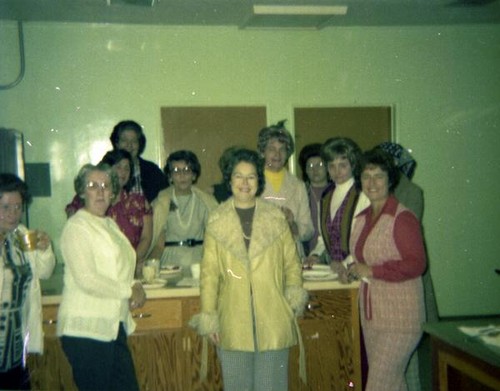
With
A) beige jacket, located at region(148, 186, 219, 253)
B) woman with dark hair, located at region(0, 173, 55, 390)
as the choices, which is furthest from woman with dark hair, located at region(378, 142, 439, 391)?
woman with dark hair, located at region(0, 173, 55, 390)

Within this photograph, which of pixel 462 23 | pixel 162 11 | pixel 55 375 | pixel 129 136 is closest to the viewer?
pixel 55 375

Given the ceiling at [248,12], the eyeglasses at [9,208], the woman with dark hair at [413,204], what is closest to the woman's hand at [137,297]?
the eyeglasses at [9,208]

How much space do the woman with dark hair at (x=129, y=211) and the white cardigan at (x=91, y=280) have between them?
0.72 meters

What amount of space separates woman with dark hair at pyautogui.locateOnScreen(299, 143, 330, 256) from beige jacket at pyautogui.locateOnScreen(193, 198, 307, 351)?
1.09 meters

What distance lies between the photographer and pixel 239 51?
489 centimetres

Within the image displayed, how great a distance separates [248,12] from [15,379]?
10.4 feet

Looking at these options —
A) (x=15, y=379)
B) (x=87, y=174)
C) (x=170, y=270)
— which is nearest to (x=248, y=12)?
(x=170, y=270)

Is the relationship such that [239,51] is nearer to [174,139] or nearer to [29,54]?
[174,139]

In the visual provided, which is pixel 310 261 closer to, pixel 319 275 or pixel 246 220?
pixel 319 275

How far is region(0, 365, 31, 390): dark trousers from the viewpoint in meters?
2.14

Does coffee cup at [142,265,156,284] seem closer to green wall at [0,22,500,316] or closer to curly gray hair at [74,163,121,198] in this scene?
curly gray hair at [74,163,121,198]

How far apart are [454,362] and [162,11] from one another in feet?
11.1

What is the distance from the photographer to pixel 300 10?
426 cm

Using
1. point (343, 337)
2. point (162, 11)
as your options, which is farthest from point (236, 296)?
point (162, 11)
